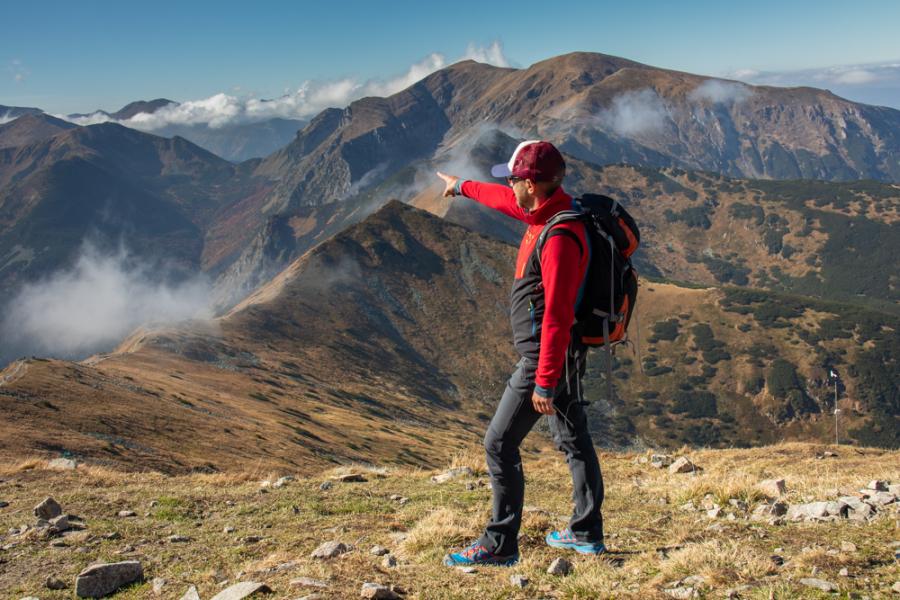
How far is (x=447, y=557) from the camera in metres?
7.02

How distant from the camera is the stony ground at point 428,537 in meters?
6.03

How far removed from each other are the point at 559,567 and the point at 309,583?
242 centimetres

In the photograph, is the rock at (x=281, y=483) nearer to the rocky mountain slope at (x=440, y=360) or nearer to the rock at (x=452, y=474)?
the rock at (x=452, y=474)

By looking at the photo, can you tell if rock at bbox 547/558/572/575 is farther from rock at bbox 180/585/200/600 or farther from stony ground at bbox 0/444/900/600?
rock at bbox 180/585/200/600

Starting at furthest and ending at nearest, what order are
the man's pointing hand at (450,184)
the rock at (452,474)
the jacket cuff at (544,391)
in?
the rock at (452,474) → the man's pointing hand at (450,184) → the jacket cuff at (544,391)

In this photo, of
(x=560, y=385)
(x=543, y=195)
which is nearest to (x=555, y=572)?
(x=560, y=385)

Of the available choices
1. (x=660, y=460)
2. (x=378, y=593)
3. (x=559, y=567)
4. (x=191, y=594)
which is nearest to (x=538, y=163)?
(x=559, y=567)

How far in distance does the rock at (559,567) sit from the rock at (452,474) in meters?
7.98

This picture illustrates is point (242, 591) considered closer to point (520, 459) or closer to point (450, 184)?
point (520, 459)

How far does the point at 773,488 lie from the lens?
32.9 feet

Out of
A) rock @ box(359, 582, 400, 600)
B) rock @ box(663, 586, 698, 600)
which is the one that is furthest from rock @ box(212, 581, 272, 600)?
rock @ box(663, 586, 698, 600)

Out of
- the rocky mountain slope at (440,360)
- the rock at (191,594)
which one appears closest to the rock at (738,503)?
the rock at (191,594)

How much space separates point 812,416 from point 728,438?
69.0ft

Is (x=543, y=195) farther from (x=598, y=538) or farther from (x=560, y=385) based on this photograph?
(x=598, y=538)
